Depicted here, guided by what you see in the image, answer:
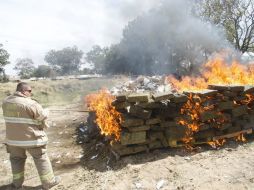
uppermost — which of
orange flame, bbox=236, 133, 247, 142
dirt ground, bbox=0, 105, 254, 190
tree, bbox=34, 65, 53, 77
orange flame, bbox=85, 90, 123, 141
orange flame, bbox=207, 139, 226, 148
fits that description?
tree, bbox=34, 65, 53, 77

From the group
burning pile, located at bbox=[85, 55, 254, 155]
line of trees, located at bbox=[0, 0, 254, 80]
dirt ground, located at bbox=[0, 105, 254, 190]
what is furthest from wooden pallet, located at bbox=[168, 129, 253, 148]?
line of trees, located at bbox=[0, 0, 254, 80]

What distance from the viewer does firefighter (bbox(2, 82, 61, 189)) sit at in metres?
5.77

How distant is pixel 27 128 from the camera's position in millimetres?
5777

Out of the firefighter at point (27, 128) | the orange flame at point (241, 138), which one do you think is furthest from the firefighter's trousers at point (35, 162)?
the orange flame at point (241, 138)

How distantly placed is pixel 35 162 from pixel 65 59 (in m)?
78.5

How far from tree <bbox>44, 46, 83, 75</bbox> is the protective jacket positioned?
3009 inches

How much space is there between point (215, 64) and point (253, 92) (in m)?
2.48

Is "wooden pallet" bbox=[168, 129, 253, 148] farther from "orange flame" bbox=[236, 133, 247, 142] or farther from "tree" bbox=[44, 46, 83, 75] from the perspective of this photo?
"tree" bbox=[44, 46, 83, 75]

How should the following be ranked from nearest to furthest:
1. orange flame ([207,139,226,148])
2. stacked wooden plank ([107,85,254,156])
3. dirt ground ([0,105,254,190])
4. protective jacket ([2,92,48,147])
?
1. dirt ground ([0,105,254,190])
2. protective jacket ([2,92,48,147])
3. stacked wooden plank ([107,85,254,156])
4. orange flame ([207,139,226,148])

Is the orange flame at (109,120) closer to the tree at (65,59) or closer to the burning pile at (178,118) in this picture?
the burning pile at (178,118)

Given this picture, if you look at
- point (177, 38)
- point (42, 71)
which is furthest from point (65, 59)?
point (177, 38)

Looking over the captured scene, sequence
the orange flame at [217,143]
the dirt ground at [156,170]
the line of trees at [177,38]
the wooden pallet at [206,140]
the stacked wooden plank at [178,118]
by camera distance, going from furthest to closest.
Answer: the line of trees at [177,38]
the orange flame at [217,143]
the wooden pallet at [206,140]
the stacked wooden plank at [178,118]
the dirt ground at [156,170]

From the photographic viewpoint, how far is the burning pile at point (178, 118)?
6727 millimetres

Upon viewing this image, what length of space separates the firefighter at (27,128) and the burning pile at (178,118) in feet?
5.64
